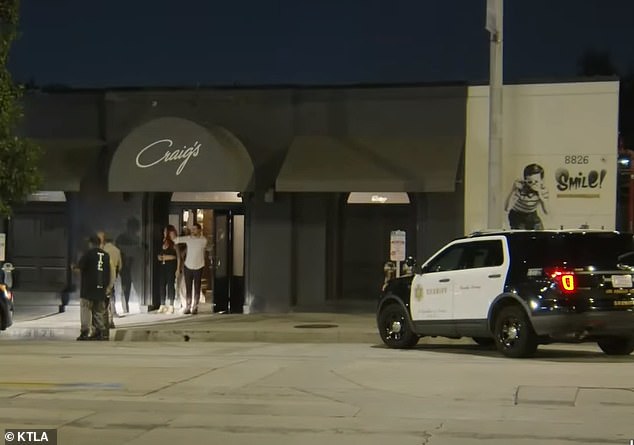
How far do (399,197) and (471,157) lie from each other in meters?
1.88

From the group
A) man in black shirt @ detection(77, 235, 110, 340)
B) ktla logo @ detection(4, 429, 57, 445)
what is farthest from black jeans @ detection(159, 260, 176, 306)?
ktla logo @ detection(4, 429, 57, 445)

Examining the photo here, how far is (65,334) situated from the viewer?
60.3 ft

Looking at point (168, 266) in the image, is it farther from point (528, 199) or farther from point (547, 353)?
point (547, 353)

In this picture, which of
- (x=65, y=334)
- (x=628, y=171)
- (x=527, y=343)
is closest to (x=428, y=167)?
(x=628, y=171)

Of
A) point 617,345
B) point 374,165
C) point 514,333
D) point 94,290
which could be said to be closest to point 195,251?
point 94,290

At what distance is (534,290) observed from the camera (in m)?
12.2

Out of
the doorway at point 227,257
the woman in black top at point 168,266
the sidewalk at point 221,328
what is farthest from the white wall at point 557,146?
the woman in black top at point 168,266

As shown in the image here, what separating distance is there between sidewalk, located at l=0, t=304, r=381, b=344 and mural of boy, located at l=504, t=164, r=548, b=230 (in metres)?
3.84

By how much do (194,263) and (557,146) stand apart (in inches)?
329

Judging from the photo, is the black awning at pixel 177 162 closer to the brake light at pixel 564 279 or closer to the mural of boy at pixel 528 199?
the mural of boy at pixel 528 199

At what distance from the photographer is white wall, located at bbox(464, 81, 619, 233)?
19031 mm

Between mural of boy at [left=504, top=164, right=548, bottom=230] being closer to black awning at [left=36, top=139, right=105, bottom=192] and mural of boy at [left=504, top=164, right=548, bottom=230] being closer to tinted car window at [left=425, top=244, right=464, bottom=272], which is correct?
tinted car window at [left=425, top=244, right=464, bottom=272]

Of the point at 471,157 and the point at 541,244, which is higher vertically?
the point at 471,157

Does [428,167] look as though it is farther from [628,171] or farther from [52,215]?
[52,215]
